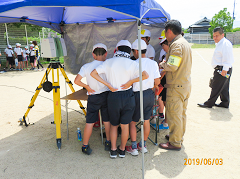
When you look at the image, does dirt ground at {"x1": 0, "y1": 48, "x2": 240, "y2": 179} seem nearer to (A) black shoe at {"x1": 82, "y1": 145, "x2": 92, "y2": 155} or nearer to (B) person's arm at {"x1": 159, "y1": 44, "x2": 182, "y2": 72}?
(A) black shoe at {"x1": 82, "y1": 145, "x2": 92, "y2": 155}

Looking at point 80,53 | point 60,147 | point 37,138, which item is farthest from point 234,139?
point 80,53

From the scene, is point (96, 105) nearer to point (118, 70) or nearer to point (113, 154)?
point (118, 70)

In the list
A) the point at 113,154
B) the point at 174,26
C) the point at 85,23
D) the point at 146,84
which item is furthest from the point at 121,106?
the point at 85,23

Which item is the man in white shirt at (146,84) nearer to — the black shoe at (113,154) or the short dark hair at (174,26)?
the black shoe at (113,154)

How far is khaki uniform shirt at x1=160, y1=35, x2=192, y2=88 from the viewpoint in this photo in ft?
9.32

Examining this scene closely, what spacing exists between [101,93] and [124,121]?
0.55 metres

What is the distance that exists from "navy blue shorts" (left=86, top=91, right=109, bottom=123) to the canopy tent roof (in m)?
1.23

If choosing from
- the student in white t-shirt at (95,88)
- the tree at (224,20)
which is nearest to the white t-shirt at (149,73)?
the student in white t-shirt at (95,88)

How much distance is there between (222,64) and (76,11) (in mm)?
3689

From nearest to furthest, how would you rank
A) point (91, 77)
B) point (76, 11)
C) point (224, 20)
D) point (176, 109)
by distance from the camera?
point (91, 77), point (176, 109), point (76, 11), point (224, 20)

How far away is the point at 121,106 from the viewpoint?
2.79 meters

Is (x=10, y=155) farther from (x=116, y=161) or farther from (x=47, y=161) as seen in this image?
(x=116, y=161)

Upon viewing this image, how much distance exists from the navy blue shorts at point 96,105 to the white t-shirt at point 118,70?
353 millimetres

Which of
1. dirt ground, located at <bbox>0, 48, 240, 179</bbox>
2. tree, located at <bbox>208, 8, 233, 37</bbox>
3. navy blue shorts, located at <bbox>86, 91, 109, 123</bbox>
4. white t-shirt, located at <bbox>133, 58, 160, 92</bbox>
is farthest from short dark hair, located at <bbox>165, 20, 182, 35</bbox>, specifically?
tree, located at <bbox>208, 8, 233, 37</bbox>
